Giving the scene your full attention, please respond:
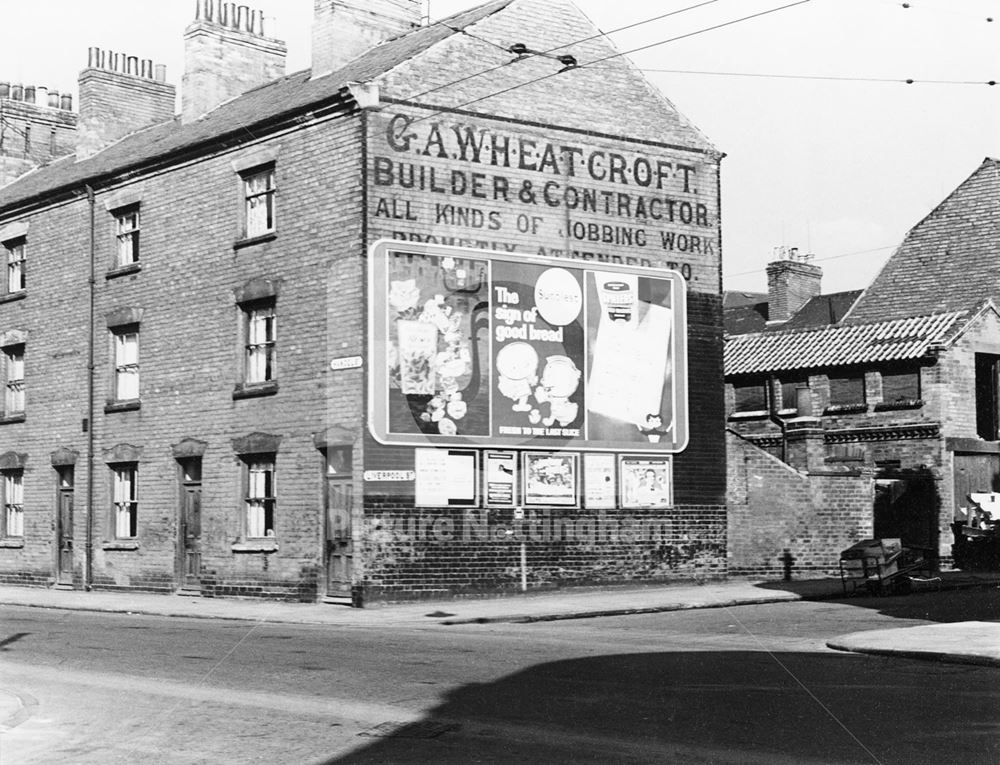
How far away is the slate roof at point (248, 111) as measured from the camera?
2723 cm

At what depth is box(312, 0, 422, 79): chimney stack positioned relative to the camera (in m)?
30.0

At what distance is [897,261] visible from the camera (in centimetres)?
4228

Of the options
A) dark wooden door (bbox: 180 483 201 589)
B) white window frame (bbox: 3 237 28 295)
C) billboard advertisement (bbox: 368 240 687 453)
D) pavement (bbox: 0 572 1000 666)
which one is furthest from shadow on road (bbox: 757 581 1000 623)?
white window frame (bbox: 3 237 28 295)

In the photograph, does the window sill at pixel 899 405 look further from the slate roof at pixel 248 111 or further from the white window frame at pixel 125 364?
the white window frame at pixel 125 364

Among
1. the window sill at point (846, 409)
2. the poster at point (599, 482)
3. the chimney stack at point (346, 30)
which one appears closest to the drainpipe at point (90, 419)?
the chimney stack at point (346, 30)

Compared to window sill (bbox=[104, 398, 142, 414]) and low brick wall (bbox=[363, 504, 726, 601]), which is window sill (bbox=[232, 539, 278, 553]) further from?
window sill (bbox=[104, 398, 142, 414])

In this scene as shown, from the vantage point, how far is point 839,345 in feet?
123

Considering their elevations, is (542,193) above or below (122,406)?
above

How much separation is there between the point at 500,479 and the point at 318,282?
499 centimetres

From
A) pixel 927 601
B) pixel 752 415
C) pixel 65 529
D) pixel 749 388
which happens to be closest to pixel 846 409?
pixel 752 415

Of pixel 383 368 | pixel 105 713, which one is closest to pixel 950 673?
pixel 105 713

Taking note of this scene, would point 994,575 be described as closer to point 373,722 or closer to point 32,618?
point 32,618

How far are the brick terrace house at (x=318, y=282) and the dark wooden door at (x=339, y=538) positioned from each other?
0.05m

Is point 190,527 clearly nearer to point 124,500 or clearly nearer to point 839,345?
point 124,500
